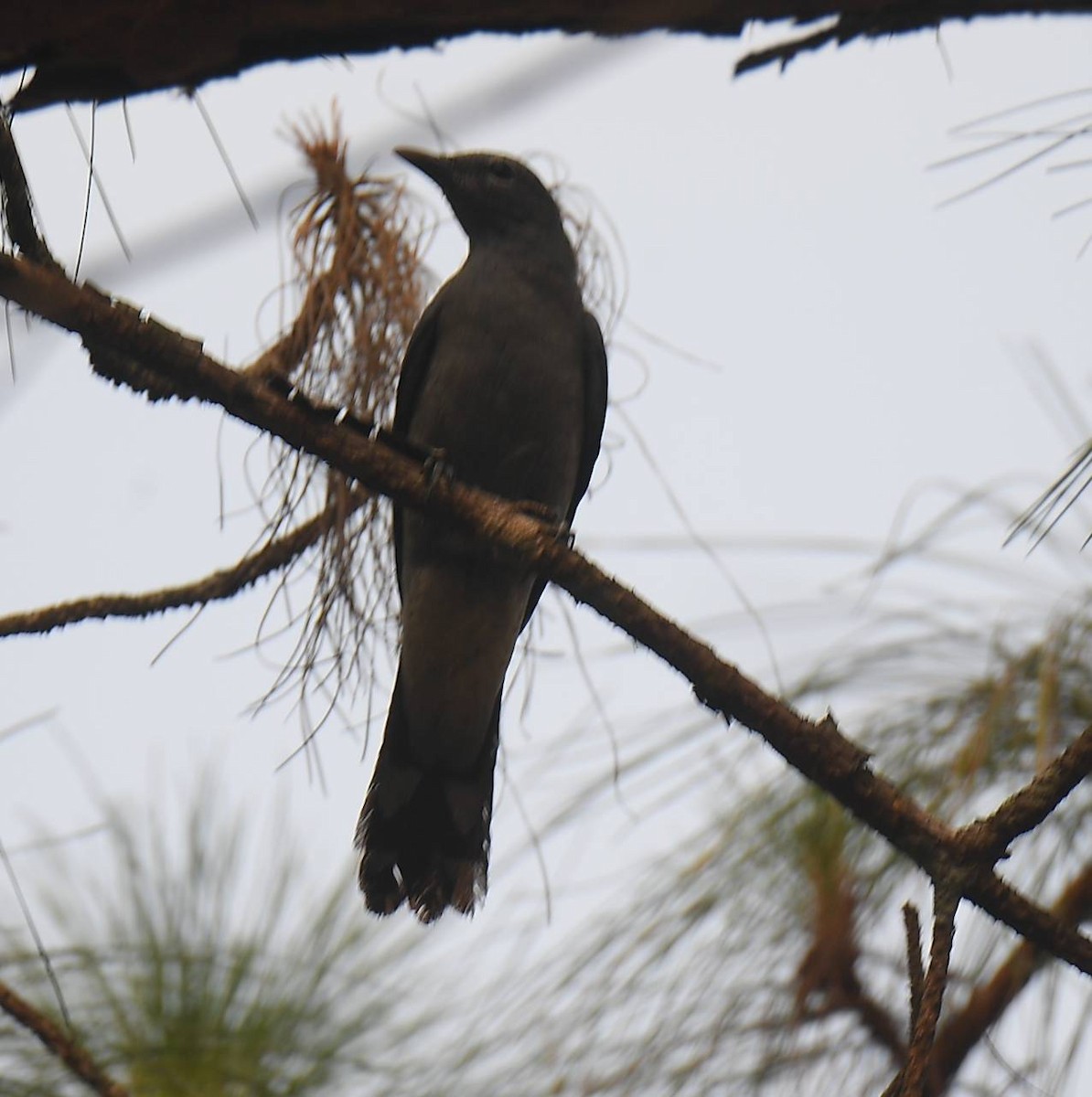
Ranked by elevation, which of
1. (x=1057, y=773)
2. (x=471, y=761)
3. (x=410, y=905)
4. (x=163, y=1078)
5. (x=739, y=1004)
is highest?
(x=471, y=761)

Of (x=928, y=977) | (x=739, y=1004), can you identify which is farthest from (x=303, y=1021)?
(x=928, y=977)

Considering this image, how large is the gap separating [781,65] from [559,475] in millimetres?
1602

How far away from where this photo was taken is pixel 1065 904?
2.80m

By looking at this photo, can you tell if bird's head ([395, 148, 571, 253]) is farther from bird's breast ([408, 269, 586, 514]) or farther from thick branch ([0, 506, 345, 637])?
thick branch ([0, 506, 345, 637])

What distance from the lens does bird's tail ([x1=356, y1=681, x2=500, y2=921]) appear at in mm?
3469

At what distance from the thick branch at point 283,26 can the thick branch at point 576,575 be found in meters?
0.30

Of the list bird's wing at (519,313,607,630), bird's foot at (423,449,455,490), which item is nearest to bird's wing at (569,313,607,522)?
bird's wing at (519,313,607,630)

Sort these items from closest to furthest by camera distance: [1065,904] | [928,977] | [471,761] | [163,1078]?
[928,977] < [1065,904] < [163,1078] < [471,761]

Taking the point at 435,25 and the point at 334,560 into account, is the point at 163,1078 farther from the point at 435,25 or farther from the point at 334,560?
the point at 435,25

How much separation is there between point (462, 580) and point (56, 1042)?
156 centimetres

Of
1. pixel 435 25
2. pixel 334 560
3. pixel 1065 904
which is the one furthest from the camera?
pixel 334 560

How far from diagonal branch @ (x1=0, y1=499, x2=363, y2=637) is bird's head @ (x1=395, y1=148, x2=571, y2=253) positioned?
4.20 feet

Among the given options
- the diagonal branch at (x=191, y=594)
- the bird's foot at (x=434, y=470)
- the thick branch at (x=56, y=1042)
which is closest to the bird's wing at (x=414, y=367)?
the diagonal branch at (x=191, y=594)

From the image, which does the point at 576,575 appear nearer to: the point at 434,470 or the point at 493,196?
the point at 434,470
